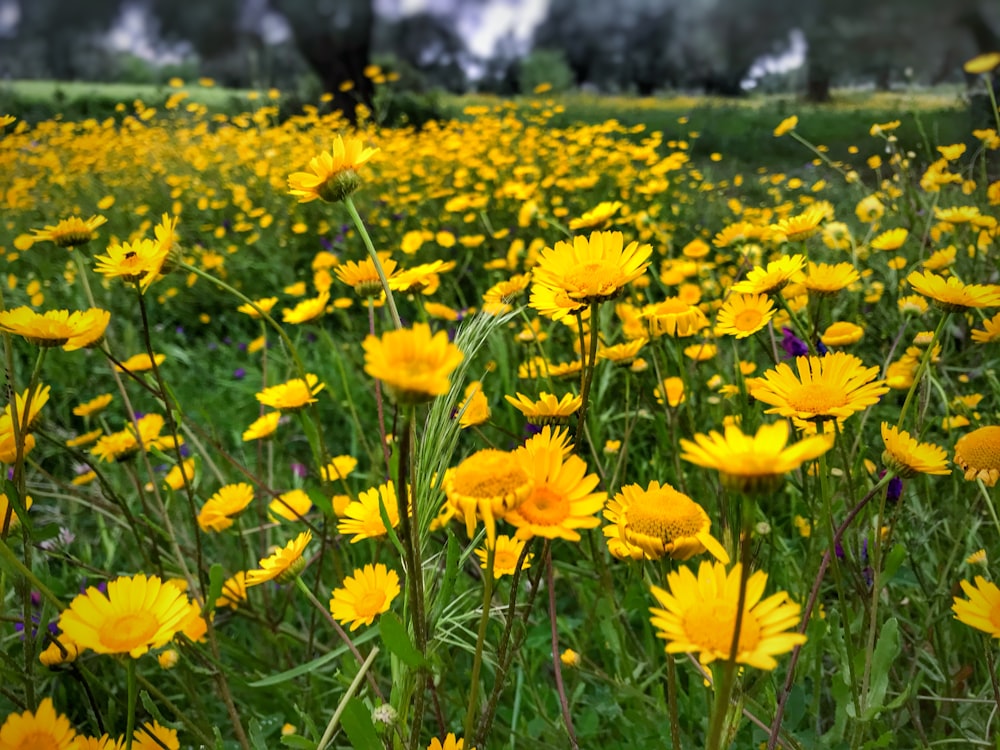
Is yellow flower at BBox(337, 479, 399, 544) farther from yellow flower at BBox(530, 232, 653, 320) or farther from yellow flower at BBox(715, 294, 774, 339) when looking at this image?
yellow flower at BBox(715, 294, 774, 339)

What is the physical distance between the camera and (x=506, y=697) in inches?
39.6

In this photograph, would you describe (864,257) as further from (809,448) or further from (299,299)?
(299,299)

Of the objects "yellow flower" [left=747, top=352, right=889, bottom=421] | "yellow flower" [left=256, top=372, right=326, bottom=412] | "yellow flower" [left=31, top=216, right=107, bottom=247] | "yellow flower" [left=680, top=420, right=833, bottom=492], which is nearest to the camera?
"yellow flower" [left=680, top=420, right=833, bottom=492]

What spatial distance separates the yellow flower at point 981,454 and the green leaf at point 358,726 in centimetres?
52

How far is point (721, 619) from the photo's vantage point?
0.39 meters

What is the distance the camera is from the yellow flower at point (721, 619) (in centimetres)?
36

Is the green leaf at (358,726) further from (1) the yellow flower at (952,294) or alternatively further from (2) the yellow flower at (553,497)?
(1) the yellow flower at (952,294)

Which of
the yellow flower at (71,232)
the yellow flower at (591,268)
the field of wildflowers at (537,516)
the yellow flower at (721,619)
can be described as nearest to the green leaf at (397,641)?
the field of wildflowers at (537,516)

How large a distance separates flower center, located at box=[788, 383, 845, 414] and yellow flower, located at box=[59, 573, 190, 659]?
0.49 meters

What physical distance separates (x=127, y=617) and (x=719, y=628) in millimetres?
420

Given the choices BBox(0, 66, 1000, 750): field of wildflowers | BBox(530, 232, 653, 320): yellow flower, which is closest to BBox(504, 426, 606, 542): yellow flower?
BBox(0, 66, 1000, 750): field of wildflowers

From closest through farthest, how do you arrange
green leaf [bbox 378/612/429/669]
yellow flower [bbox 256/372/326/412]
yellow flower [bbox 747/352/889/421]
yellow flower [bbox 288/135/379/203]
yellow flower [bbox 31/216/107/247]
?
1. green leaf [bbox 378/612/429/669]
2. yellow flower [bbox 747/352/889/421]
3. yellow flower [bbox 288/135/379/203]
4. yellow flower [bbox 31/216/107/247]
5. yellow flower [bbox 256/372/326/412]

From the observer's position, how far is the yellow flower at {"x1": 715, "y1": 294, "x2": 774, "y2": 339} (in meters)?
0.72

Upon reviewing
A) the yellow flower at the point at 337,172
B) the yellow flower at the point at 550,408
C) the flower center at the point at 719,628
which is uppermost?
the yellow flower at the point at 337,172
